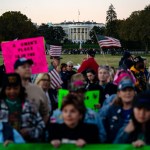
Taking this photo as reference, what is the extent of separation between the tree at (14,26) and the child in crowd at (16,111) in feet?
317

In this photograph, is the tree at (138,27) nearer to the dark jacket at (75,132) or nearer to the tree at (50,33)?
the tree at (50,33)

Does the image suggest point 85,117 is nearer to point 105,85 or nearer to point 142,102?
point 142,102

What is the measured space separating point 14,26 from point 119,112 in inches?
3983

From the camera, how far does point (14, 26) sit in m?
105

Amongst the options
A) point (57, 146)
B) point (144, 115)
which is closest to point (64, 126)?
point (57, 146)

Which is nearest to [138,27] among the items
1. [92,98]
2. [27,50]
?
[27,50]

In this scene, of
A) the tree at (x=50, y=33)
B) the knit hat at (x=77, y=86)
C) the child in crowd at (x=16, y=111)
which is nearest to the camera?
the child in crowd at (x=16, y=111)

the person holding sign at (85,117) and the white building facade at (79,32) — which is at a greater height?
the white building facade at (79,32)

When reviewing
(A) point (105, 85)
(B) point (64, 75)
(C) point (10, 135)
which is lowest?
(C) point (10, 135)

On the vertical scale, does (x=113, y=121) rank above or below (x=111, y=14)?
below

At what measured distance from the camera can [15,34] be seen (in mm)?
103500

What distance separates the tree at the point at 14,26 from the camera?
103 m

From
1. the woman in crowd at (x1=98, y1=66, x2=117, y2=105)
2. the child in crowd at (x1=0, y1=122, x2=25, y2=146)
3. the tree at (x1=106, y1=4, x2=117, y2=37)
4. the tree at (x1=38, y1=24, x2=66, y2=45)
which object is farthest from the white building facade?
the child in crowd at (x1=0, y1=122, x2=25, y2=146)

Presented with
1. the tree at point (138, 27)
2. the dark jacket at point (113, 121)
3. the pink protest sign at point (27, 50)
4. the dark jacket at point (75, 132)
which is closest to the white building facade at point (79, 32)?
the tree at point (138, 27)
